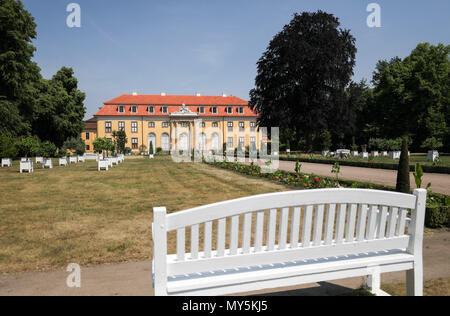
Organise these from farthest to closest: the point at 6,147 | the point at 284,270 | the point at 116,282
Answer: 1. the point at 6,147
2. the point at 116,282
3. the point at 284,270

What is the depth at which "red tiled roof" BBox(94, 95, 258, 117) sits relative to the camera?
54.7 m

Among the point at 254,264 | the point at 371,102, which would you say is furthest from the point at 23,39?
the point at 371,102

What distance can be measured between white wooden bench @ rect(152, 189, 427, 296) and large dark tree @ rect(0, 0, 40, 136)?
30.1 m

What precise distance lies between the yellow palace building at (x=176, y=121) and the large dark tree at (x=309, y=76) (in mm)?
25303

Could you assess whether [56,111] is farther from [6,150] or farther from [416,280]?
[416,280]

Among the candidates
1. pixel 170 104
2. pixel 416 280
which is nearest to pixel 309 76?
pixel 416 280

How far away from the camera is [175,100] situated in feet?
187

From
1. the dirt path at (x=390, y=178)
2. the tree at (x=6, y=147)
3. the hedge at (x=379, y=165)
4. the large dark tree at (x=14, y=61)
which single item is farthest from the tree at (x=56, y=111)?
the dirt path at (x=390, y=178)

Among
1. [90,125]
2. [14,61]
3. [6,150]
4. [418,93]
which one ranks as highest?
[14,61]

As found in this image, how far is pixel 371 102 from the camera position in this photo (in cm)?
4353

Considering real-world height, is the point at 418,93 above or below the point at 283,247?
above

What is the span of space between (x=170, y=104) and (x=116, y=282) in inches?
2166

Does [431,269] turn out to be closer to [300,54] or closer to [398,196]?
[398,196]
